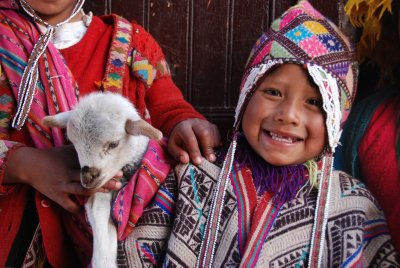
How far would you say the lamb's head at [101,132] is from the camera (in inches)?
55.4

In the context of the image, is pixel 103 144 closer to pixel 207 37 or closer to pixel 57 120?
pixel 57 120

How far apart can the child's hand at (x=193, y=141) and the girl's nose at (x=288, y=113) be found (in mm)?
263

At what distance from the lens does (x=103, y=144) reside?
1.41 metres

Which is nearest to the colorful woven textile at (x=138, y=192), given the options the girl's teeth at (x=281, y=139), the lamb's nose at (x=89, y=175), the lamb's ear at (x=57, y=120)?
the lamb's nose at (x=89, y=175)

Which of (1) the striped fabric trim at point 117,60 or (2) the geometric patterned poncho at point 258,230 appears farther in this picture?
(1) the striped fabric trim at point 117,60

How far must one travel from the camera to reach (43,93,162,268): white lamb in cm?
141

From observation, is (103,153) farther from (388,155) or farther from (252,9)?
(252,9)

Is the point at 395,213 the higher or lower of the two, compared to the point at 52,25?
lower

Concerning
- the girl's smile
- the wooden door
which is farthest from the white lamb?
the wooden door

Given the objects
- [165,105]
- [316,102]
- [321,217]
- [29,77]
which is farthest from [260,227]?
[29,77]

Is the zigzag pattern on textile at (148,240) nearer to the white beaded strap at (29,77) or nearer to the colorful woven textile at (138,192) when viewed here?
the colorful woven textile at (138,192)

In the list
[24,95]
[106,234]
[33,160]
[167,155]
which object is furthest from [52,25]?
[106,234]

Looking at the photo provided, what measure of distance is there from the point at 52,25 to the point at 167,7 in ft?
2.20

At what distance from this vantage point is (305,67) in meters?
1.55
